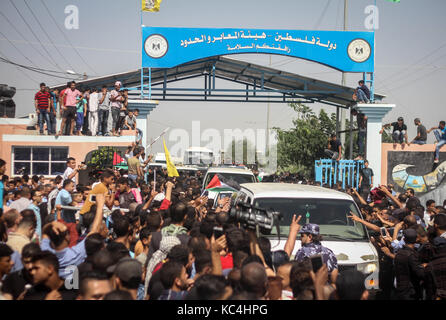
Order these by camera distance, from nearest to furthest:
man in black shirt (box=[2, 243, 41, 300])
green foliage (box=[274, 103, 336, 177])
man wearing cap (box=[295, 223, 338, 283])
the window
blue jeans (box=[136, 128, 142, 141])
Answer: man in black shirt (box=[2, 243, 41, 300]) < man wearing cap (box=[295, 223, 338, 283]) < the window < blue jeans (box=[136, 128, 142, 141]) < green foliage (box=[274, 103, 336, 177])

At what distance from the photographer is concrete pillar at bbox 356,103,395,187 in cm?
1808

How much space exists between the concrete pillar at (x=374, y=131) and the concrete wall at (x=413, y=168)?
286 millimetres

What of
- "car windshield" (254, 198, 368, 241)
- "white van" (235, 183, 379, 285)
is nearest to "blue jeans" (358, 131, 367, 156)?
"white van" (235, 183, 379, 285)

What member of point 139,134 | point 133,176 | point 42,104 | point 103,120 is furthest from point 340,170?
point 42,104

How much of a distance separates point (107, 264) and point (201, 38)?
14736 mm

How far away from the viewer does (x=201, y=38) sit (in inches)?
728

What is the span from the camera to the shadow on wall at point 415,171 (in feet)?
58.4

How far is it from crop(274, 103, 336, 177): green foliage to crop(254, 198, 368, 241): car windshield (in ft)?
90.9

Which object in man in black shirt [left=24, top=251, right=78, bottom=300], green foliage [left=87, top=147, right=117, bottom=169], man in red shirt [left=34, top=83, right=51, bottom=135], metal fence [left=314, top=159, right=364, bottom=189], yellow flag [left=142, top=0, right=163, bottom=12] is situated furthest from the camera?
yellow flag [left=142, top=0, right=163, bottom=12]

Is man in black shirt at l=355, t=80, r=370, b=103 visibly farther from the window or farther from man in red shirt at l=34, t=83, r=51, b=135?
man in red shirt at l=34, t=83, r=51, b=135
